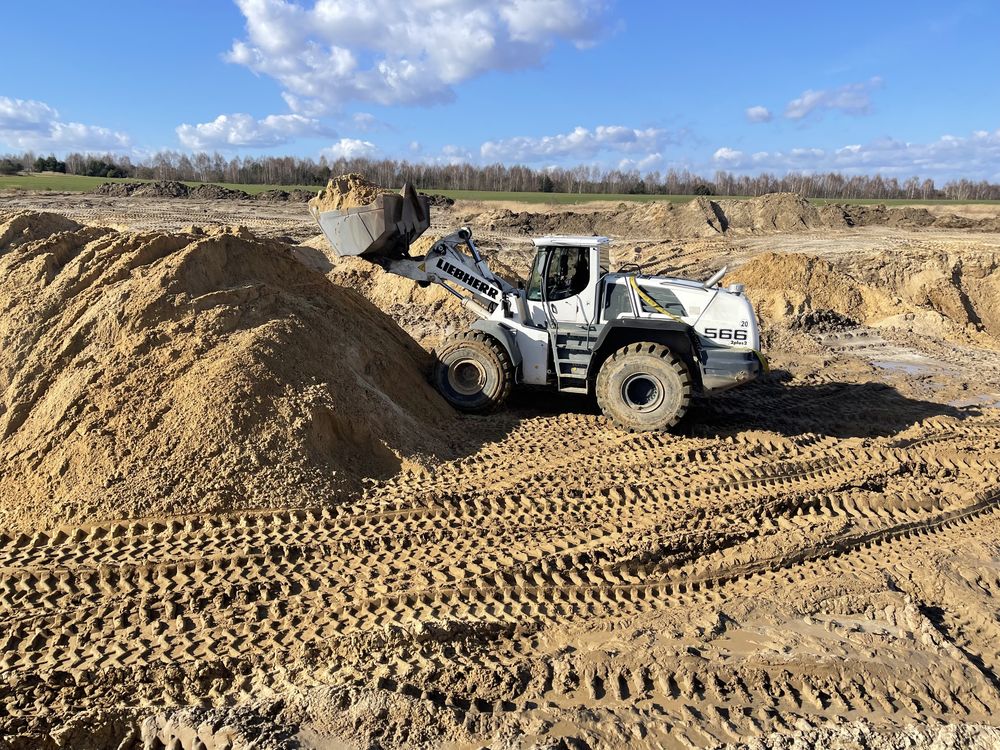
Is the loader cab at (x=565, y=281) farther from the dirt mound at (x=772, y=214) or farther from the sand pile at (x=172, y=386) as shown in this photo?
the dirt mound at (x=772, y=214)

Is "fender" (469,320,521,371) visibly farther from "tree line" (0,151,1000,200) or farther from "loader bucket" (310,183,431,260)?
"tree line" (0,151,1000,200)

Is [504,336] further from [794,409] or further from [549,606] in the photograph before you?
[794,409]

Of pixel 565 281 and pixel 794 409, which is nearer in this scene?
pixel 565 281

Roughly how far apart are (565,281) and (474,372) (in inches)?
59.6

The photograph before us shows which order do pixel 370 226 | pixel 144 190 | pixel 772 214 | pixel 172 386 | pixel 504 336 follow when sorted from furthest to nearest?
pixel 144 190 → pixel 772 214 → pixel 504 336 → pixel 370 226 → pixel 172 386

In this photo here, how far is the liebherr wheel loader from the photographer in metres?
7.24

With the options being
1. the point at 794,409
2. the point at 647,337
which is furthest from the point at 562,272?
the point at 794,409

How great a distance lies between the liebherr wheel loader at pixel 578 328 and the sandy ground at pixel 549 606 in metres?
0.54

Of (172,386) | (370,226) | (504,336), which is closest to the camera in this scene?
(172,386)

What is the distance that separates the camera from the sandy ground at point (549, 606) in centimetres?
353

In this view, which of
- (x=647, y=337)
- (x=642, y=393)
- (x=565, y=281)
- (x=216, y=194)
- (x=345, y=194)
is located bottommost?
(x=642, y=393)

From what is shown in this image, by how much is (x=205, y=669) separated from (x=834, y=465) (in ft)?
20.2

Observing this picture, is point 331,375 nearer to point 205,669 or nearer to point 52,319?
point 52,319

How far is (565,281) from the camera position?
7.67m
